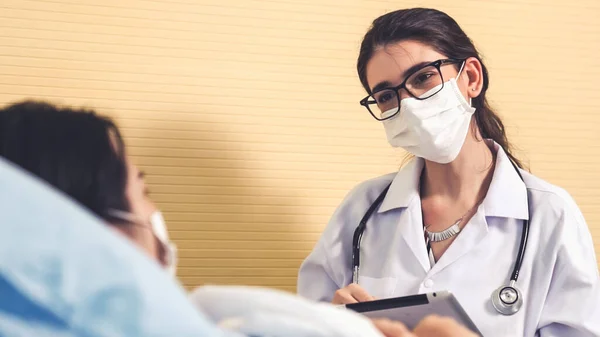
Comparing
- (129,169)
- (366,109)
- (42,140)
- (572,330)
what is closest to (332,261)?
(366,109)

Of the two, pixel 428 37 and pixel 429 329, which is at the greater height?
pixel 428 37

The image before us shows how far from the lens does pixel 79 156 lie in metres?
0.78

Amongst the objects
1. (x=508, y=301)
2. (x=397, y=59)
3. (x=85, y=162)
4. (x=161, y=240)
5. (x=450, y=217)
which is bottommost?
(x=508, y=301)

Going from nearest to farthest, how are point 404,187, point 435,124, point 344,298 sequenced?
point 344,298 → point 435,124 → point 404,187

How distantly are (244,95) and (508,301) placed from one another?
699mm

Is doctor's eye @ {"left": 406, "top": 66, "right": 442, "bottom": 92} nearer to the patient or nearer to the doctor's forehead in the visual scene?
the doctor's forehead

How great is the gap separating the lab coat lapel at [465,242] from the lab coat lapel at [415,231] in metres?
0.03

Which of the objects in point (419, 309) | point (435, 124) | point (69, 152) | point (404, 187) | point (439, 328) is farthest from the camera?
point (404, 187)

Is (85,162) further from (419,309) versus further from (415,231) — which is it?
(415,231)

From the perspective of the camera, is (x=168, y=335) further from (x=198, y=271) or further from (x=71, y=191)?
(x=198, y=271)

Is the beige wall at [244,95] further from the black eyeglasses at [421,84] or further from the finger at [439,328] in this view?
the finger at [439,328]

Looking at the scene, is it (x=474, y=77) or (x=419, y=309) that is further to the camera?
(x=474, y=77)

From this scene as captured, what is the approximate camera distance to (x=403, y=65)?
1.50 m

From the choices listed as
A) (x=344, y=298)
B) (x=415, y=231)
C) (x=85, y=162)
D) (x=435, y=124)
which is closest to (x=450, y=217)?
(x=415, y=231)
